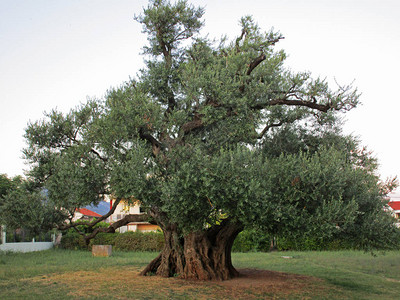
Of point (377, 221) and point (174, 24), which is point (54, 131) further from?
point (377, 221)

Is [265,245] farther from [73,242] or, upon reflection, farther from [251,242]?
[73,242]

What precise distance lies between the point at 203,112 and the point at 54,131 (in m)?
7.57

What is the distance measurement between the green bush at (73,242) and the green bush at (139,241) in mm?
3569

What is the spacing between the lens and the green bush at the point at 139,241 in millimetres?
35938

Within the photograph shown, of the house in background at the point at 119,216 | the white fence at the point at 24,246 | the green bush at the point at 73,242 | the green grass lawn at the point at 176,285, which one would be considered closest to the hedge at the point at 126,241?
the green bush at the point at 73,242

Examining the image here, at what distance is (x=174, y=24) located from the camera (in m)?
18.1

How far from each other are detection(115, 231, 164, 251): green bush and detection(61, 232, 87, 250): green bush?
141 inches

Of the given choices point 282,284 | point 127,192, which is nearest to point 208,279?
point 282,284

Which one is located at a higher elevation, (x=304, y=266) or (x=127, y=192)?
(x=127, y=192)

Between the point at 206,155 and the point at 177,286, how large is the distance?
5900mm

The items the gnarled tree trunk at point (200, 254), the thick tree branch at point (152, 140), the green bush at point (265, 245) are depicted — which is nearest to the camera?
the thick tree branch at point (152, 140)

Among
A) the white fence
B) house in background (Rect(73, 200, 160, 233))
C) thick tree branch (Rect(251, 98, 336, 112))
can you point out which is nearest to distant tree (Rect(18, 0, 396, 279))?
thick tree branch (Rect(251, 98, 336, 112))

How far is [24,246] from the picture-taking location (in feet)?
108

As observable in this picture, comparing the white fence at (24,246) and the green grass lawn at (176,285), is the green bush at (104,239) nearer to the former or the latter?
the white fence at (24,246)
